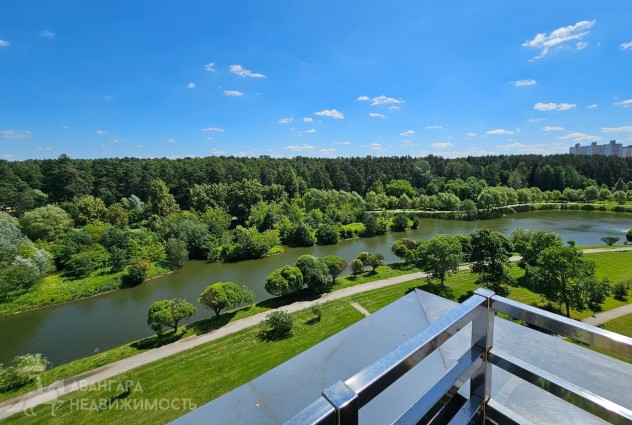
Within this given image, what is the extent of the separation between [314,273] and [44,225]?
23575 mm

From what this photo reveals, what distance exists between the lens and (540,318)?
1.37 m

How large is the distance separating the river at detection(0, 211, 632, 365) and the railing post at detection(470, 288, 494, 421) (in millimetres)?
14783

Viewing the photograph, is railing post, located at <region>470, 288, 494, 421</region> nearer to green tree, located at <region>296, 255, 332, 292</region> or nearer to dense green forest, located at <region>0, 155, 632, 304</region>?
green tree, located at <region>296, 255, 332, 292</region>

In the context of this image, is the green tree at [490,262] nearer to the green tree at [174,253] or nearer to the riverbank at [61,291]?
the green tree at [174,253]

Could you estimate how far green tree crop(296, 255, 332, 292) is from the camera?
15328 millimetres

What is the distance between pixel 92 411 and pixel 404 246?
1669 centimetres

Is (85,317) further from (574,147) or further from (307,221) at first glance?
(574,147)

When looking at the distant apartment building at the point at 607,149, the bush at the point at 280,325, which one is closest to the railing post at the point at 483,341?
the bush at the point at 280,325

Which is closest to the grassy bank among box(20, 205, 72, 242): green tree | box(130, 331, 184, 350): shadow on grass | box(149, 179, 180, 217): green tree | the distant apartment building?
box(20, 205, 72, 242): green tree

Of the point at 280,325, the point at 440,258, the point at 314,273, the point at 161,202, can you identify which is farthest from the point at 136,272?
the point at 440,258

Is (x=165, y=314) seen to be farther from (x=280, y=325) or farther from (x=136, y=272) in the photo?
(x=136, y=272)

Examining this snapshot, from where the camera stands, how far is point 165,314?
11.9 metres

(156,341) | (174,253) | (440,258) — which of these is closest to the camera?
(156,341)

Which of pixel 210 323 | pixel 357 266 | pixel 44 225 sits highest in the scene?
pixel 44 225
